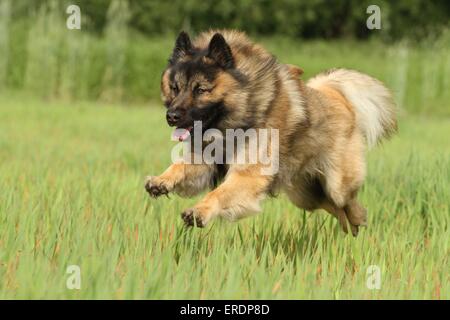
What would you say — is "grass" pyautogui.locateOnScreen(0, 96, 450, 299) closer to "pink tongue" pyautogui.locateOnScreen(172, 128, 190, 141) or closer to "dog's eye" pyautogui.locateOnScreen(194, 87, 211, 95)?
"pink tongue" pyautogui.locateOnScreen(172, 128, 190, 141)

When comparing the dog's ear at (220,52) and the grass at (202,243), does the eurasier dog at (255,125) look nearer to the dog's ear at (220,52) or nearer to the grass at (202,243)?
the dog's ear at (220,52)

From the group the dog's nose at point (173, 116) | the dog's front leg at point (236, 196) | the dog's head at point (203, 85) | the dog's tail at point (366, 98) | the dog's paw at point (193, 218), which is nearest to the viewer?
the dog's paw at point (193, 218)

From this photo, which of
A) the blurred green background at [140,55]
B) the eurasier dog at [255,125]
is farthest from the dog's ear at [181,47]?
the blurred green background at [140,55]

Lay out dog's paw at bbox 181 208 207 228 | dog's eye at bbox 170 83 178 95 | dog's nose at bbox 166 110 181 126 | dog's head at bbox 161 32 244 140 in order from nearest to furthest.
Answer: dog's paw at bbox 181 208 207 228
dog's nose at bbox 166 110 181 126
dog's head at bbox 161 32 244 140
dog's eye at bbox 170 83 178 95

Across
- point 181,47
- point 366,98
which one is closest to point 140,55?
point 366,98

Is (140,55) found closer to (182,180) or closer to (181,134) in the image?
(182,180)

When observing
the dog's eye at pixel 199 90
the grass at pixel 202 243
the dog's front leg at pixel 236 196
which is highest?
the dog's eye at pixel 199 90

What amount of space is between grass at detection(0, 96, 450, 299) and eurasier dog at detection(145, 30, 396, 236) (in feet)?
0.78

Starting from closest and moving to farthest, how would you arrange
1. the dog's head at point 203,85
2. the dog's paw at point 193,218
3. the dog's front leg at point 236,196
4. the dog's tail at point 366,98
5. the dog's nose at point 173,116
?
the dog's paw at point 193,218 < the dog's front leg at point 236,196 < the dog's nose at point 173,116 < the dog's head at point 203,85 < the dog's tail at point 366,98

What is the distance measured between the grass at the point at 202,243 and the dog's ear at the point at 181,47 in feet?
3.57

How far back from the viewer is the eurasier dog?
16.2ft

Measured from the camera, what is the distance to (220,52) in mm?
5082

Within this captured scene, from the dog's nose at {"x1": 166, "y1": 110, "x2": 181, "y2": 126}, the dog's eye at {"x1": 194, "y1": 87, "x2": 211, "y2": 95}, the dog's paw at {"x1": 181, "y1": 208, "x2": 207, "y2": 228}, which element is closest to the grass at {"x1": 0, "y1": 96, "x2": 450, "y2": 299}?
the dog's paw at {"x1": 181, "y1": 208, "x2": 207, "y2": 228}

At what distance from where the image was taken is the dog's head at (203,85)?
4.91 m
